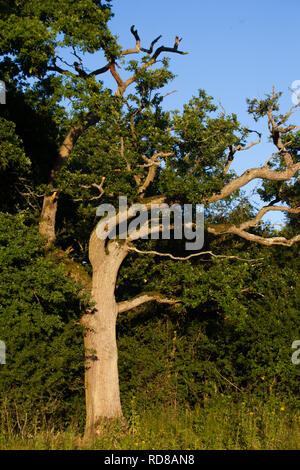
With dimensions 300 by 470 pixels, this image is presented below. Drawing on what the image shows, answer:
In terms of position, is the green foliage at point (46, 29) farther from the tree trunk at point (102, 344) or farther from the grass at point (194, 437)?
the grass at point (194, 437)

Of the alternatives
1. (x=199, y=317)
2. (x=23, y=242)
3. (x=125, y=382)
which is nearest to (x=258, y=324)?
(x=199, y=317)

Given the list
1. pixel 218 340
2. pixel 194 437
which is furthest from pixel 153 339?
pixel 194 437

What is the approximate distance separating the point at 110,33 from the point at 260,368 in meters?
10.8

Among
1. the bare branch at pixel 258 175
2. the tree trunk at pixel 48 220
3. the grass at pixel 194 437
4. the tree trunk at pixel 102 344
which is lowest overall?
the grass at pixel 194 437

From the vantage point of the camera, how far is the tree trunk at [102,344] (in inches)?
522

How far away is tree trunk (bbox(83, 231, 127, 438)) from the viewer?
13.3m

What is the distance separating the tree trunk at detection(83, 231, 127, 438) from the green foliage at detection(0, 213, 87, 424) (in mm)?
458

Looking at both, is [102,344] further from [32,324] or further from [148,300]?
[32,324]

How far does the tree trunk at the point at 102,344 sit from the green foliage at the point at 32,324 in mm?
458

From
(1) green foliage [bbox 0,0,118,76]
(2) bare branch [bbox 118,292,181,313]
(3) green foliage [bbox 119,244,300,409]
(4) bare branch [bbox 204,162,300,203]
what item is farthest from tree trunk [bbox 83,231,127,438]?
(1) green foliage [bbox 0,0,118,76]

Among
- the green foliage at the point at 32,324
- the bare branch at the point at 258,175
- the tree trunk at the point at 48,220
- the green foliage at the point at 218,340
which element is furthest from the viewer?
the bare branch at the point at 258,175

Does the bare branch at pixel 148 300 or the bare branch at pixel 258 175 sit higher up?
the bare branch at pixel 258 175

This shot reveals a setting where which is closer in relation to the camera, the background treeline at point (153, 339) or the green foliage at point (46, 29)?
the background treeline at point (153, 339)

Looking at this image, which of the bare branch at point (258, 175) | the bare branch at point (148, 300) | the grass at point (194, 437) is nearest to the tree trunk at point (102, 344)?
the bare branch at point (148, 300)
